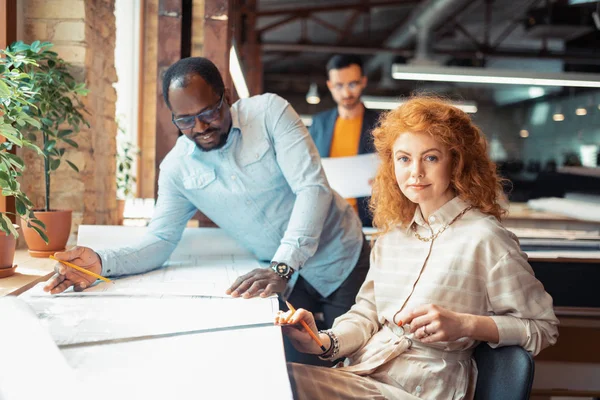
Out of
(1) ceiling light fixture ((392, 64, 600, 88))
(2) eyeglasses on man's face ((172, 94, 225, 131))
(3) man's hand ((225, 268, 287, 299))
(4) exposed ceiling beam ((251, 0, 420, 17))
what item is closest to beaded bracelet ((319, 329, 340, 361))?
(3) man's hand ((225, 268, 287, 299))

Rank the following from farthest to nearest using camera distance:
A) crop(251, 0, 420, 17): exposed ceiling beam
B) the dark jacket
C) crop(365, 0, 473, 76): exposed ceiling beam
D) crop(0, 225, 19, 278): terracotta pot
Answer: crop(251, 0, 420, 17): exposed ceiling beam
crop(365, 0, 473, 76): exposed ceiling beam
the dark jacket
crop(0, 225, 19, 278): terracotta pot

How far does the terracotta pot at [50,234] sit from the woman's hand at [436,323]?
1.39 m

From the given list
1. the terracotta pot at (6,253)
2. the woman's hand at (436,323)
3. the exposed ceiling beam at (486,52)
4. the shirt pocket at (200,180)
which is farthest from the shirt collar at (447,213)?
the exposed ceiling beam at (486,52)

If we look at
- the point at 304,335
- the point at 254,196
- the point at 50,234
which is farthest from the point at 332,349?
the point at 50,234

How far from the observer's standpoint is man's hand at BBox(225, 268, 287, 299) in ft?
5.06

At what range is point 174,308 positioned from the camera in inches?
54.6

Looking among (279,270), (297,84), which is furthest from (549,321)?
(297,84)

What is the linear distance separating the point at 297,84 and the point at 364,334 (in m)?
14.6

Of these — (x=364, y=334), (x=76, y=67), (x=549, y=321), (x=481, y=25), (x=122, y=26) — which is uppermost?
(x=481, y=25)

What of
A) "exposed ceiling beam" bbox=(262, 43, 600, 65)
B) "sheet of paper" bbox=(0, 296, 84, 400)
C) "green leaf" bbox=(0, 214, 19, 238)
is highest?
"exposed ceiling beam" bbox=(262, 43, 600, 65)

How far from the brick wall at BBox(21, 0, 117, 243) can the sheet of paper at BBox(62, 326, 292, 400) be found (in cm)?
155

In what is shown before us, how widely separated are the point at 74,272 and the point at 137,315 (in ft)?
1.25

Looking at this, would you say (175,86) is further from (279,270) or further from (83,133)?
(83,133)

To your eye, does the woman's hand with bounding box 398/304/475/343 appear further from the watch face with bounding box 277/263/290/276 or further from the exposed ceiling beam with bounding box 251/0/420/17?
the exposed ceiling beam with bounding box 251/0/420/17
